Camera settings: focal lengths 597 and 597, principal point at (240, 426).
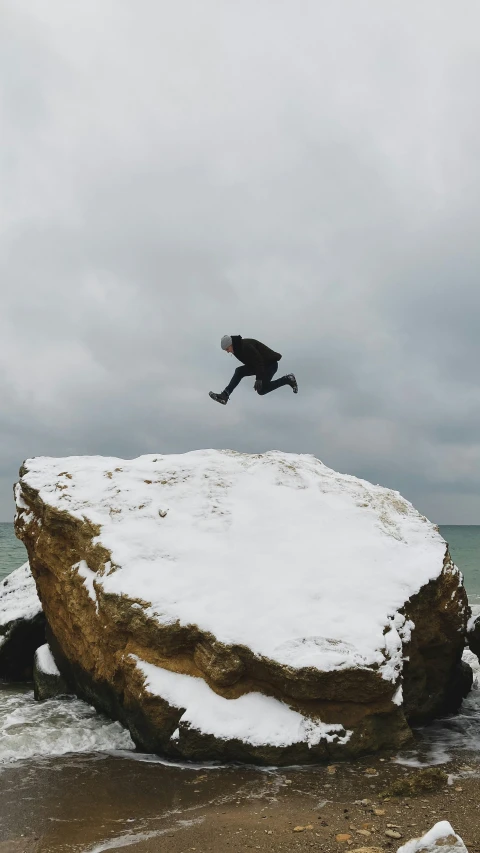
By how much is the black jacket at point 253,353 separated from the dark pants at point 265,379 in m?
0.10

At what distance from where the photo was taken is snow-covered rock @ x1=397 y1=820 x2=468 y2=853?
3.91 metres

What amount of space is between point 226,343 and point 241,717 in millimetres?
7317

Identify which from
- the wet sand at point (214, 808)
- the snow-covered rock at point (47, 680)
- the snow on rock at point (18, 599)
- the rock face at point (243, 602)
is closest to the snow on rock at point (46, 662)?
the snow-covered rock at point (47, 680)

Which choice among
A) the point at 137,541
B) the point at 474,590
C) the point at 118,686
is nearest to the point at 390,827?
the point at 118,686

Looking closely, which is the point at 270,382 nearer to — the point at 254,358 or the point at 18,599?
the point at 254,358

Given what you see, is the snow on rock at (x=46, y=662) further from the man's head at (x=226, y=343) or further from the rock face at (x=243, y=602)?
the man's head at (x=226, y=343)

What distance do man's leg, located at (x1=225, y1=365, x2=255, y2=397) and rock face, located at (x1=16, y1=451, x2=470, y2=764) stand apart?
160cm

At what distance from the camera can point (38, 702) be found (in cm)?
1029

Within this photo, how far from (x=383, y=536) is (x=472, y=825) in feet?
16.0

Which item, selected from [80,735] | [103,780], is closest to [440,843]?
[103,780]

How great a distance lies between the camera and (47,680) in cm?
1059

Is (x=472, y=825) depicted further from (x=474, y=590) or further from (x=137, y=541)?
(x=474, y=590)

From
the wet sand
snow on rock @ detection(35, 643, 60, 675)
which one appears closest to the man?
snow on rock @ detection(35, 643, 60, 675)

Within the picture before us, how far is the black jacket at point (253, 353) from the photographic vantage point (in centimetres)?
1249
